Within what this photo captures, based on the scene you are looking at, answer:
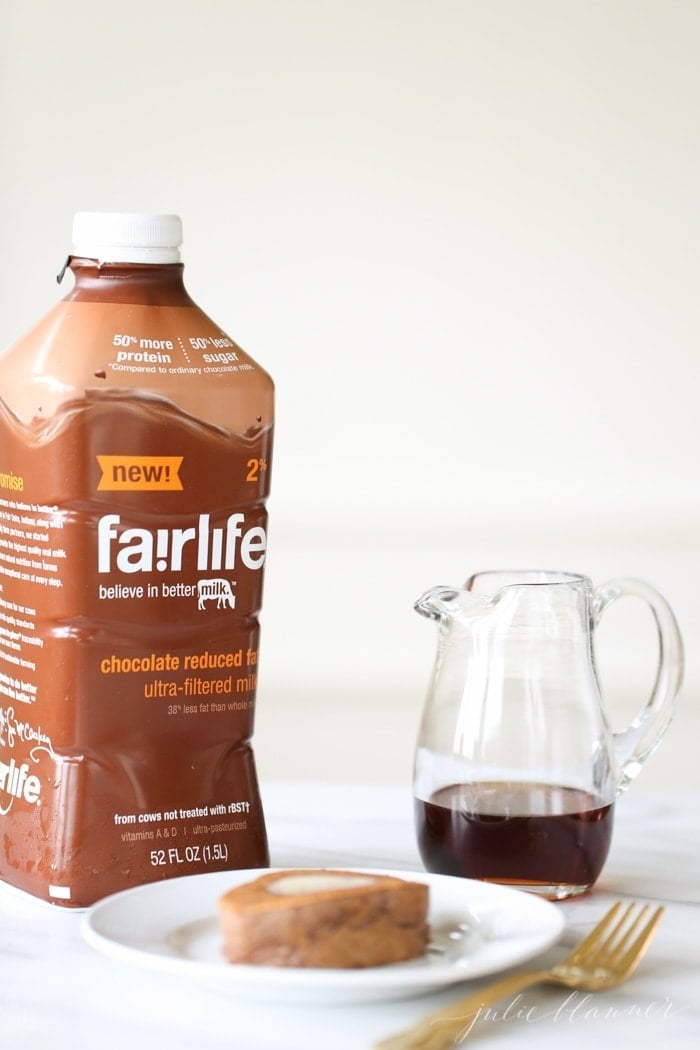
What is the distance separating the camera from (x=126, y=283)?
2.47ft

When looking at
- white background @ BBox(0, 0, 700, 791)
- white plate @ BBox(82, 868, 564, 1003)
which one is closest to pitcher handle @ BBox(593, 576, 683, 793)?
white plate @ BBox(82, 868, 564, 1003)

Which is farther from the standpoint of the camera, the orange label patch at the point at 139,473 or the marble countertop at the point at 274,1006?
the orange label patch at the point at 139,473

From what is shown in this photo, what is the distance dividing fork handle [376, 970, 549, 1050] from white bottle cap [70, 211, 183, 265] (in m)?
0.41

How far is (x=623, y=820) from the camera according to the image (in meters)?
0.94

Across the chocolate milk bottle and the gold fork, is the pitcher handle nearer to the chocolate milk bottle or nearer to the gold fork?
the gold fork

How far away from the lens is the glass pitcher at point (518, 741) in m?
0.72

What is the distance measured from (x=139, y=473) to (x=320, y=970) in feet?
0.93

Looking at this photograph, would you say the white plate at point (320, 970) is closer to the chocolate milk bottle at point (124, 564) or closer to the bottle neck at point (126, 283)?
the chocolate milk bottle at point (124, 564)

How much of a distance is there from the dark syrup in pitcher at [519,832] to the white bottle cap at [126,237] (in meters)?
0.33

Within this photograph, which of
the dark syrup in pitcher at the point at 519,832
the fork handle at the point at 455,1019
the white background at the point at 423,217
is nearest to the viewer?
the fork handle at the point at 455,1019

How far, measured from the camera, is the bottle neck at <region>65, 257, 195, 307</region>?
29.5 inches

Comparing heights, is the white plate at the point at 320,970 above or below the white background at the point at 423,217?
below

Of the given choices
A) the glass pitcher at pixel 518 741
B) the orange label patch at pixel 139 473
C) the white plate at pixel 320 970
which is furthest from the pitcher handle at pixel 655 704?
the orange label patch at pixel 139 473

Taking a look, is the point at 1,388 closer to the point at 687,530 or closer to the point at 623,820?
the point at 623,820
